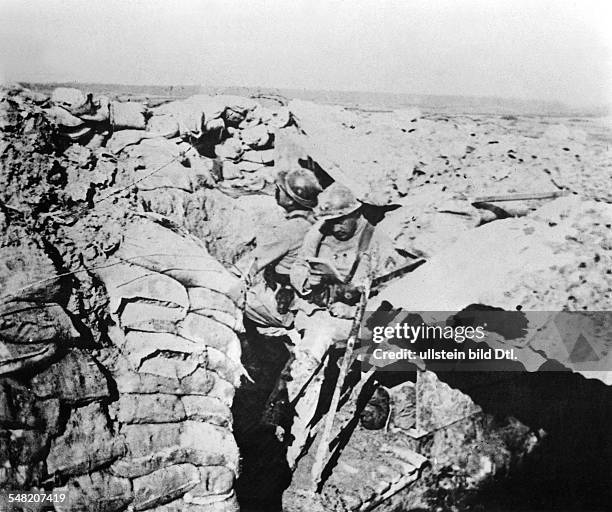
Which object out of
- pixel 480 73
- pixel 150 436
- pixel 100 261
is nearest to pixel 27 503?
pixel 150 436

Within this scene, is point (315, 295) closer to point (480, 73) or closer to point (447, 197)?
point (447, 197)

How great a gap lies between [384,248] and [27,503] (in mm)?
2096

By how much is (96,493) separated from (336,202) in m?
1.83

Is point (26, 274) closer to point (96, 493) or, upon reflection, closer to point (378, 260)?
point (96, 493)

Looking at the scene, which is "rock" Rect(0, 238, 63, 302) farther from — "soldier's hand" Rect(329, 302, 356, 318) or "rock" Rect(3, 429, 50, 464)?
"soldier's hand" Rect(329, 302, 356, 318)

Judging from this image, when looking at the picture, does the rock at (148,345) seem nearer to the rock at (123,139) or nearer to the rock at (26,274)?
the rock at (26,274)

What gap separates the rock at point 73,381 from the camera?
2.49 meters

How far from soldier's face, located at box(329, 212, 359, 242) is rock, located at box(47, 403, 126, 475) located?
145 cm

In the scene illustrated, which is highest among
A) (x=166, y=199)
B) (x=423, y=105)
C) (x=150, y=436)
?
(x=423, y=105)

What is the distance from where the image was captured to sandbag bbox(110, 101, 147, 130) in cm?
263

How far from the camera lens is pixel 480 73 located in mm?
2549

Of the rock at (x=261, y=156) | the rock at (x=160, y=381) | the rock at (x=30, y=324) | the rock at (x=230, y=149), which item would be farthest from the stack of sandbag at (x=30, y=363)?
the rock at (x=261, y=156)

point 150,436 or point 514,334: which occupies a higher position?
point 514,334

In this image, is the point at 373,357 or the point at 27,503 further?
the point at 373,357
